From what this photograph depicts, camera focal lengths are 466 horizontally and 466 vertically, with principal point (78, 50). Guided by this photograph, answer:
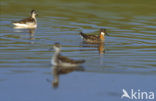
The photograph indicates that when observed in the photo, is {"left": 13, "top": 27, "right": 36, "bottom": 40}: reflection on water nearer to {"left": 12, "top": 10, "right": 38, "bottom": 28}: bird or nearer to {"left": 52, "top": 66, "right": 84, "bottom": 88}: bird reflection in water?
{"left": 12, "top": 10, "right": 38, "bottom": 28}: bird

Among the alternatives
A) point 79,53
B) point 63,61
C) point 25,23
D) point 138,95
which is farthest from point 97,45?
point 138,95

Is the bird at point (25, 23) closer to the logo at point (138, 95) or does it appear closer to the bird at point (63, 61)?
the bird at point (63, 61)

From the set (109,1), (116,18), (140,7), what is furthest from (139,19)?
(109,1)

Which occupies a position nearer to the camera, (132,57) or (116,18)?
(132,57)

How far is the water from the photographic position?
14.5 meters

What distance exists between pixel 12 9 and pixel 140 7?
10.3 meters

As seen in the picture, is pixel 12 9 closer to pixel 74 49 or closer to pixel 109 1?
pixel 109 1

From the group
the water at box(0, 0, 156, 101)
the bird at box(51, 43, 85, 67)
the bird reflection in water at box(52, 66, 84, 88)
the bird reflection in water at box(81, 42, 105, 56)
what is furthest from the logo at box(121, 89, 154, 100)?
the bird reflection in water at box(81, 42, 105, 56)

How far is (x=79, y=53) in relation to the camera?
20109 millimetres

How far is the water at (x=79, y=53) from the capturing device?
47.5 ft

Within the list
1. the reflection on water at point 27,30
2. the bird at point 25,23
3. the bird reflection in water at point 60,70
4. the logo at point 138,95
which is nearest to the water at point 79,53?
the reflection on water at point 27,30

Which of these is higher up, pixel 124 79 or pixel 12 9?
pixel 12 9

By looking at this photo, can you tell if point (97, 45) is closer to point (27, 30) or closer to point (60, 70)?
point (27, 30)

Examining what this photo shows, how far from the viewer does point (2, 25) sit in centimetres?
2836
